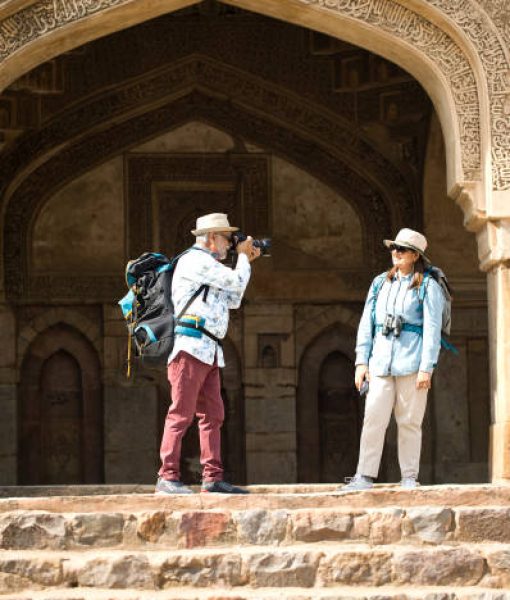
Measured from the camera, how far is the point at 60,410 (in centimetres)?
1330

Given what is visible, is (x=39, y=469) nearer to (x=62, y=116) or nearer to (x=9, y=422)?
(x=9, y=422)

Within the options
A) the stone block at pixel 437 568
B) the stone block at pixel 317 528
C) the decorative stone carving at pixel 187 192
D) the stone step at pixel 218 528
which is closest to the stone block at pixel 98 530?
the stone step at pixel 218 528

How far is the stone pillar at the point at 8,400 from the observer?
1295cm

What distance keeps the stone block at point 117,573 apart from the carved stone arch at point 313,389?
5.90 meters

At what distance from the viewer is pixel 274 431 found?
13203mm

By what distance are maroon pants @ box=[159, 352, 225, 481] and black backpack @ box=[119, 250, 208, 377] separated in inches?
4.9

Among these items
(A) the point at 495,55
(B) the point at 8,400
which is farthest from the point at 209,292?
(B) the point at 8,400

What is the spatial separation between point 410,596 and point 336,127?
22.1 feet

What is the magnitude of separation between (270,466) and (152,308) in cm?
516

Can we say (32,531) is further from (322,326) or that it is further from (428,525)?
(322,326)

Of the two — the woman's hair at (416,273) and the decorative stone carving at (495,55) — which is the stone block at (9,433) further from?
the decorative stone carving at (495,55)

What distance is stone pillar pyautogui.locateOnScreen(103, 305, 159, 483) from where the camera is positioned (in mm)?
13102

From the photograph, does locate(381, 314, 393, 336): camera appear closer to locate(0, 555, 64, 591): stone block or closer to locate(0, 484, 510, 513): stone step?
locate(0, 484, 510, 513): stone step

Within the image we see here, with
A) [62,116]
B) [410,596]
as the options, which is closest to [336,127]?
[62,116]
